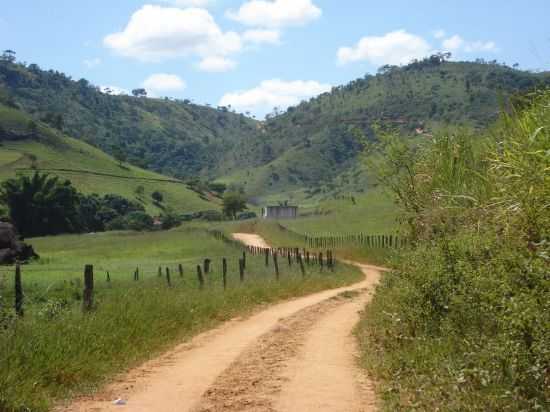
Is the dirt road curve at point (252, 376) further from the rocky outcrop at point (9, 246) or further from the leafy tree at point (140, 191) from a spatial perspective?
the leafy tree at point (140, 191)

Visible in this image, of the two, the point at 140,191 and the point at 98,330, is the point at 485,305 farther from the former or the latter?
the point at 140,191

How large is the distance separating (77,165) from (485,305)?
14859 cm

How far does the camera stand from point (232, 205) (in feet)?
487

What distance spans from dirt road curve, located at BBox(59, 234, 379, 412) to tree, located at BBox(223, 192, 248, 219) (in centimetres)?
13029

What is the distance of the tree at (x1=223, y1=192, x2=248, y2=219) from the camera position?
148m

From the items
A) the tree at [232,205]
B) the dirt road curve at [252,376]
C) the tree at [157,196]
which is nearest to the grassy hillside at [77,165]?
the tree at [157,196]

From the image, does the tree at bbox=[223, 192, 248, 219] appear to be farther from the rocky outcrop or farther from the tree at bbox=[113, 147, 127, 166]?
the rocky outcrop

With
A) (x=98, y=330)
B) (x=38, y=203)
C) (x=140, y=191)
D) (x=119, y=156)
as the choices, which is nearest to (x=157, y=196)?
(x=140, y=191)

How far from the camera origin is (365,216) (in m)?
94.5

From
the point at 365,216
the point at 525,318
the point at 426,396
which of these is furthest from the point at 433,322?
the point at 365,216

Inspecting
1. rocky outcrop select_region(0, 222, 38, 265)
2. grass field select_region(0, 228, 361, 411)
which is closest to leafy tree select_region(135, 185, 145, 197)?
rocky outcrop select_region(0, 222, 38, 265)

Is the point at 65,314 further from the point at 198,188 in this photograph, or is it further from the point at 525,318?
the point at 198,188

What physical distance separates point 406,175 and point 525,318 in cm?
1860

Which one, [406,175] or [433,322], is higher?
[406,175]
